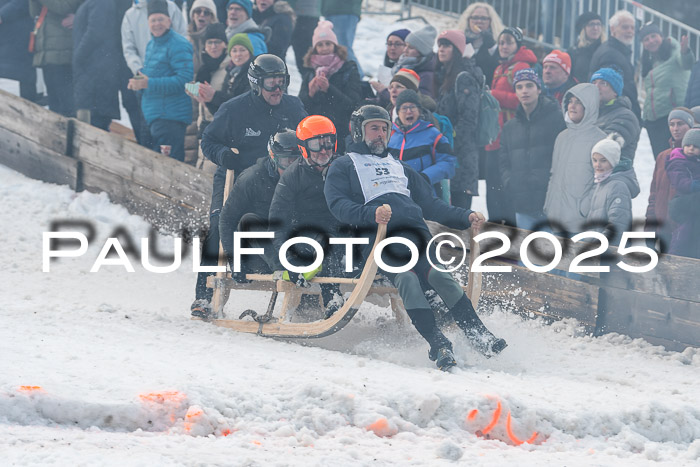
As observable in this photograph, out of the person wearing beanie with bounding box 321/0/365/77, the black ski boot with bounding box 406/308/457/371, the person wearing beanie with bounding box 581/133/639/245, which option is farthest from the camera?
the person wearing beanie with bounding box 321/0/365/77

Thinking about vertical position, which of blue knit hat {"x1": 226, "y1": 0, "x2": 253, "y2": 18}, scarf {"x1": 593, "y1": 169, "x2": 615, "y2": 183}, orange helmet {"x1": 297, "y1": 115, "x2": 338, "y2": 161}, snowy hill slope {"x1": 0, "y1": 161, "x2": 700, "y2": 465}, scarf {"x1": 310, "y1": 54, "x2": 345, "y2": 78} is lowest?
snowy hill slope {"x1": 0, "y1": 161, "x2": 700, "y2": 465}

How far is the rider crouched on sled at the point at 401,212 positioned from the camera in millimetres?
6543

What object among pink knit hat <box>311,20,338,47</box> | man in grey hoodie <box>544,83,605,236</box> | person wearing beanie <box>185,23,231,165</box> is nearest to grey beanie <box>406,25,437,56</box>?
pink knit hat <box>311,20,338,47</box>

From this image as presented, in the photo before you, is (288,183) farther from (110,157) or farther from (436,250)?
(110,157)

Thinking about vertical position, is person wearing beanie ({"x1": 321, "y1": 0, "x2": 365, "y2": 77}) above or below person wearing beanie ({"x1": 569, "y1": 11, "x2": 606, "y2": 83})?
above

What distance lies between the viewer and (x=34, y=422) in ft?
15.3

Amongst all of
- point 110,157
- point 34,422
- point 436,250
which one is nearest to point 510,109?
point 436,250

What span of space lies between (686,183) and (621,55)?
2.25 metres

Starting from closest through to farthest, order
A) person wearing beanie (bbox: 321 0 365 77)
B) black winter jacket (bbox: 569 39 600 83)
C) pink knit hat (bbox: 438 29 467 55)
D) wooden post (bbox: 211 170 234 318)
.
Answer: wooden post (bbox: 211 170 234 318) → pink knit hat (bbox: 438 29 467 55) → black winter jacket (bbox: 569 39 600 83) → person wearing beanie (bbox: 321 0 365 77)

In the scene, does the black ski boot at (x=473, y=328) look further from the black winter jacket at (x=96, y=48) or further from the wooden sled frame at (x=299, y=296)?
the black winter jacket at (x=96, y=48)

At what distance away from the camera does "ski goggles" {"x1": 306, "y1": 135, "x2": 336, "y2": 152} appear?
708 cm

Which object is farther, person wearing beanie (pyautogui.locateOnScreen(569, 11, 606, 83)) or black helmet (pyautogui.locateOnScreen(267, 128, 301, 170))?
person wearing beanie (pyautogui.locateOnScreen(569, 11, 606, 83))

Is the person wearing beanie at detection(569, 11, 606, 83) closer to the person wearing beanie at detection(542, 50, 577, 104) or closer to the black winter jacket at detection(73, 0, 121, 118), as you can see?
the person wearing beanie at detection(542, 50, 577, 104)

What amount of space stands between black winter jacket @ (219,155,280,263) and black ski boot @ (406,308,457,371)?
1515mm
